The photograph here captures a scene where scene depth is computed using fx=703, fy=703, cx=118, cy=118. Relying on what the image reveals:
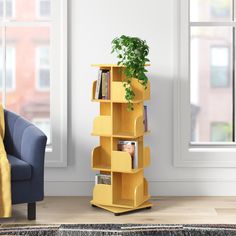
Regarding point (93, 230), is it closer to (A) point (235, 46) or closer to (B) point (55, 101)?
(B) point (55, 101)

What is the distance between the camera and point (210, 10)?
605 centimetres

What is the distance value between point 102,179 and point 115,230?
0.87 meters

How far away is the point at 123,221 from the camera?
493 cm

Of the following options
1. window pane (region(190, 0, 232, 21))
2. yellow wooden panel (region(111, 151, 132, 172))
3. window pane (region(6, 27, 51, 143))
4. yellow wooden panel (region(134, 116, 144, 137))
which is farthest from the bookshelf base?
window pane (region(190, 0, 232, 21))

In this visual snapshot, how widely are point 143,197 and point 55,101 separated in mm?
1097

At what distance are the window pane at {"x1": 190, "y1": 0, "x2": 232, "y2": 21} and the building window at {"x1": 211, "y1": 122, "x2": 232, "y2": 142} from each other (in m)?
0.91

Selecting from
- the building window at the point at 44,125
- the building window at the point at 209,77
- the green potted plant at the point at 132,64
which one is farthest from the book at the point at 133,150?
the building window at the point at 44,125

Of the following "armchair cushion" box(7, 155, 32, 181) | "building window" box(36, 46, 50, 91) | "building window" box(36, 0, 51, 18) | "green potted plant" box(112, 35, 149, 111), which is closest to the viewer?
"armchair cushion" box(7, 155, 32, 181)

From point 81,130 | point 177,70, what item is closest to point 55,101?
point 81,130

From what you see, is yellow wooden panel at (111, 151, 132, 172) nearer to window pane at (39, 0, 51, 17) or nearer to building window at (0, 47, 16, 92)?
building window at (0, 47, 16, 92)

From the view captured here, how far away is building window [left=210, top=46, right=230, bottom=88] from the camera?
20.0 feet

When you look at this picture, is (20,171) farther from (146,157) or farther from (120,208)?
(146,157)

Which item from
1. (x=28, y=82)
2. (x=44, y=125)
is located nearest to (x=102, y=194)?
(x=44, y=125)

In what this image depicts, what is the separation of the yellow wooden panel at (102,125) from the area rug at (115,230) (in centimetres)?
83
